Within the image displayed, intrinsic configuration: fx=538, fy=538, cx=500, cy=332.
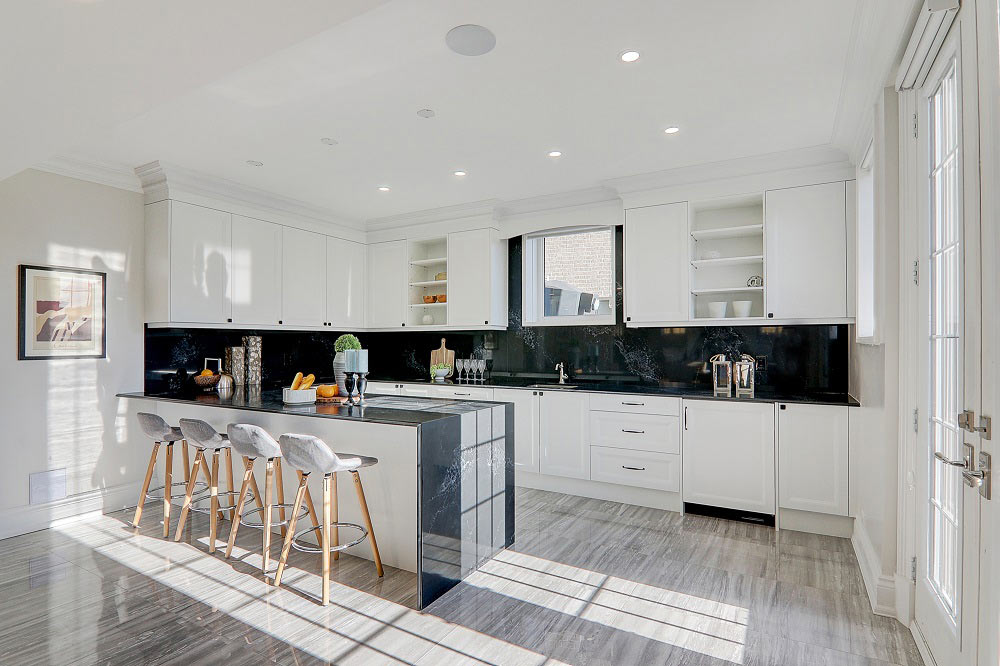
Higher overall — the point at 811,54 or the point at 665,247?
the point at 811,54

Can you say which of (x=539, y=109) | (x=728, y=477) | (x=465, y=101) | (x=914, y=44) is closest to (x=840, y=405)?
(x=728, y=477)

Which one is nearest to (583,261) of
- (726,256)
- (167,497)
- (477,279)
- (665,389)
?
(477,279)

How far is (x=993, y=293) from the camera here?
4.63ft

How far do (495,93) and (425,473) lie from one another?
1.96 m

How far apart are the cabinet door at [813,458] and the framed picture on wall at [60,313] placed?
4.89 metres

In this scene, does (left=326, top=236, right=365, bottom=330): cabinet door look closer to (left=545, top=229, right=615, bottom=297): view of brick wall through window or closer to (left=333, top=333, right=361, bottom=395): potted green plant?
(left=545, top=229, right=615, bottom=297): view of brick wall through window

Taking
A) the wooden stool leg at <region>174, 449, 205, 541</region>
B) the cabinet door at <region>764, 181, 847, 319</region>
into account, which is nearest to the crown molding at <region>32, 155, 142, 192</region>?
the wooden stool leg at <region>174, 449, 205, 541</region>

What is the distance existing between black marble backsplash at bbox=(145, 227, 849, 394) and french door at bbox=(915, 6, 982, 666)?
81.0 inches

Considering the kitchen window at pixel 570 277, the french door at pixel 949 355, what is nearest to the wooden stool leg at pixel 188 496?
the kitchen window at pixel 570 277

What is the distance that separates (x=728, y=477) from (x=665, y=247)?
5.83 feet

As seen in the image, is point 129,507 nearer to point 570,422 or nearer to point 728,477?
point 570,422

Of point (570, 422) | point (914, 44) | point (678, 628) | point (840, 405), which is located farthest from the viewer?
point (570, 422)

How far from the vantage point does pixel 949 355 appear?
1.85 metres

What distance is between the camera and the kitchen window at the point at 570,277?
489 centimetres
